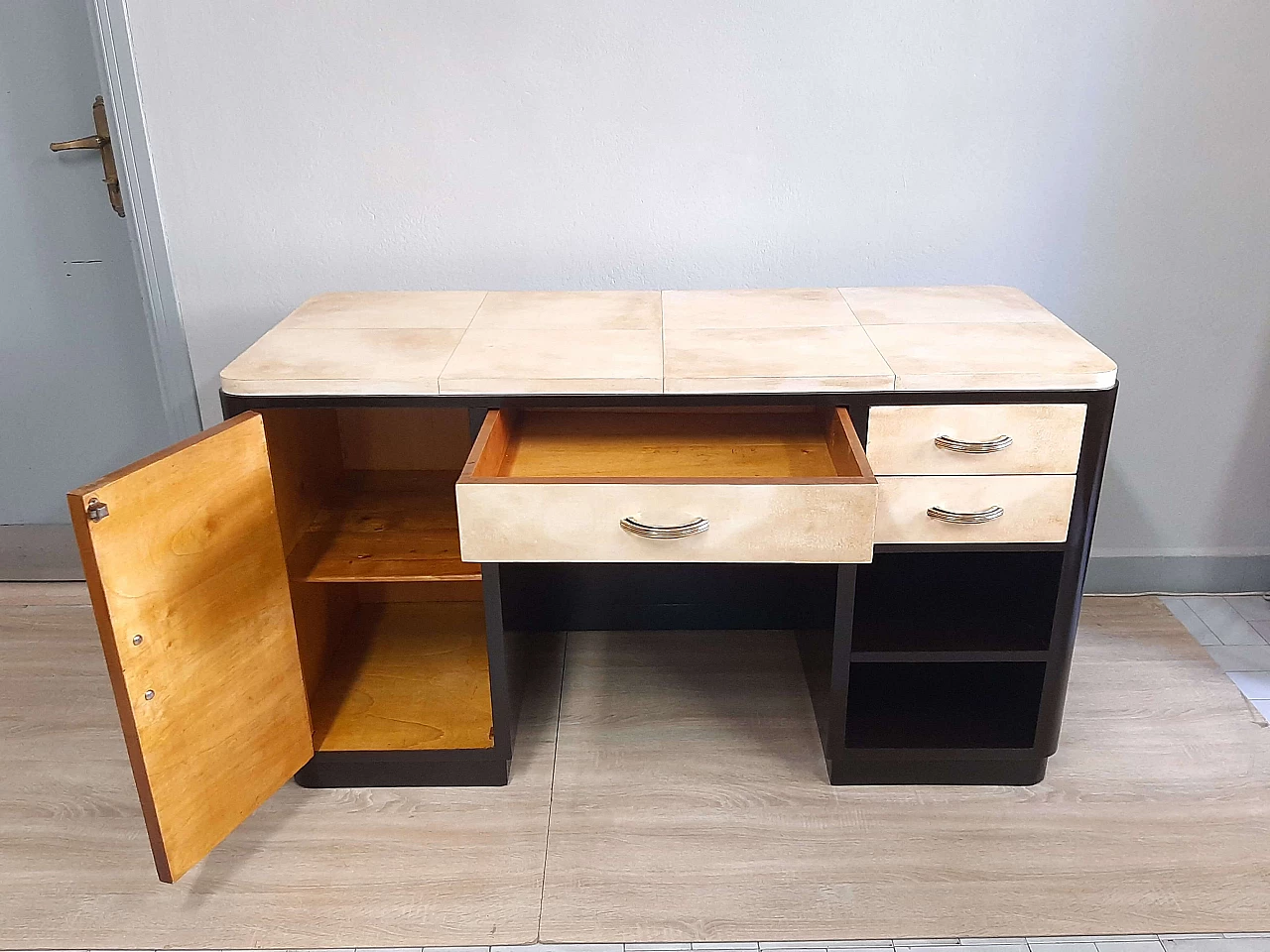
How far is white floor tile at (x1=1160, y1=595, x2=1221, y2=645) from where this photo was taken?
1991 mm

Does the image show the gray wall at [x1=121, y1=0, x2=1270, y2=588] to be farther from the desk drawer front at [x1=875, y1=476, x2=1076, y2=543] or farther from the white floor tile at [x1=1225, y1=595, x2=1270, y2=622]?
the desk drawer front at [x1=875, y1=476, x2=1076, y2=543]

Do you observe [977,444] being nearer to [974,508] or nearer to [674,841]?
[974,508]

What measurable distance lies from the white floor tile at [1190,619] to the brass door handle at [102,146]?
7.60ft

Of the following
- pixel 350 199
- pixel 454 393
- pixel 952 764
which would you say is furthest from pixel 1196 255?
pixel 350 199

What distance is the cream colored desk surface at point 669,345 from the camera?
134 centimetres

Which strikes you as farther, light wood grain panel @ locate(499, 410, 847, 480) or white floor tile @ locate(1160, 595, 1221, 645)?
white floor tile @ locate(1160, 595, 1221, 645)

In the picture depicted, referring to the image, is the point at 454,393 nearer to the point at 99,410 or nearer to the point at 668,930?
the point at 668,930

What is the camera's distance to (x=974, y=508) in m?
1.40

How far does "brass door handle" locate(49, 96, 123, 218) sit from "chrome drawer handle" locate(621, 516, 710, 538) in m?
1.33

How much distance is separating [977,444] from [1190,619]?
1047 millimetres

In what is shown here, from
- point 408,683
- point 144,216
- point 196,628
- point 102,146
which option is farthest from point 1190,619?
point 102,146

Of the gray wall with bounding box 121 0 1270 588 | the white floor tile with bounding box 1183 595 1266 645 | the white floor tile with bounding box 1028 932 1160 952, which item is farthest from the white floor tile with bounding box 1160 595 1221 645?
the white floor tile with bounding box 1028 932 1160 952

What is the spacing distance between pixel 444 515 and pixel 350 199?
2.13ft

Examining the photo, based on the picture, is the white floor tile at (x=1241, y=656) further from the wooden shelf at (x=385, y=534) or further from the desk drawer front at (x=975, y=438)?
the wooden shelf at (x=385, y=534)
